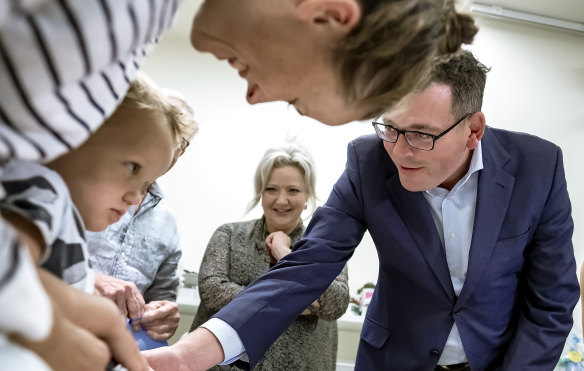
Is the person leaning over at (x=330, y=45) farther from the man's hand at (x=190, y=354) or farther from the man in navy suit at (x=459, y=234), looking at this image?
the man in navy suit at (x=459, y=234)

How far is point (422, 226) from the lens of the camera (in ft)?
6.02

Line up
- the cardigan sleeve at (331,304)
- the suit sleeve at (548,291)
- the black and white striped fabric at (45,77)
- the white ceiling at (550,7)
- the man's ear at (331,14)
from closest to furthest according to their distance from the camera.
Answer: the black and white striped fabric at (45,77) → the man's ear at (331,14) → the suit sleeve at (548,291) → the cardigan sleeve at (331,304) → the white ceiling at (550,7)

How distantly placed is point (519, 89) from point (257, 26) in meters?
4.53

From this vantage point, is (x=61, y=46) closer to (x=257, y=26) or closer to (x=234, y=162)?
(x=257, y=26)

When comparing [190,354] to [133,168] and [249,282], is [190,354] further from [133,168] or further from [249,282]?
[249,282]

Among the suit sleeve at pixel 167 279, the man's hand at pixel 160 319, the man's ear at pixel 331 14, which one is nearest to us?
the man's ear at pixel 331 14

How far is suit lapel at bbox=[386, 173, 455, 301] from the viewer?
71.3 inches

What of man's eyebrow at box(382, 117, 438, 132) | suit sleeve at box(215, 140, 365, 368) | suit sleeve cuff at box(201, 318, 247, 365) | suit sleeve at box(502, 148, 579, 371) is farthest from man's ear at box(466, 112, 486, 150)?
suit sleeve cuff at box(201, 318, 247, 365)

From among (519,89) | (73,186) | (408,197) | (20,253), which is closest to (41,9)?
(20,253)

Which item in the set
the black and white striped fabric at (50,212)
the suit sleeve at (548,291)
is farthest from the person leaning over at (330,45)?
the suit sleeve at (548,291)

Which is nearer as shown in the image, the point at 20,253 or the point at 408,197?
the point at 20,253

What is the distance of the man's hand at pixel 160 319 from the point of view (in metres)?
1.96

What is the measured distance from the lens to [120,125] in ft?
2.71

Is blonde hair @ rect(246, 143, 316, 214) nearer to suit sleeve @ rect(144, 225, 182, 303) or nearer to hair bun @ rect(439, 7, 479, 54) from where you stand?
suit sleeve @ rect(144, 225, 182, 303)
